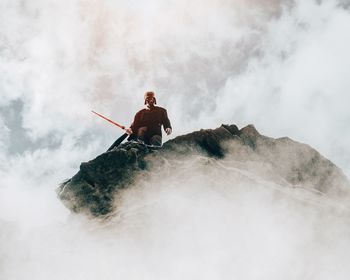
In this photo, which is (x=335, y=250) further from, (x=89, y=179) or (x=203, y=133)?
(x=89, y=179)

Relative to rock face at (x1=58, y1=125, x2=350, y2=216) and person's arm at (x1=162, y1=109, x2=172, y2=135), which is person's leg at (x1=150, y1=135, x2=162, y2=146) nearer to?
rock face at (x1=58, y1=125, x2=350, y2=216)

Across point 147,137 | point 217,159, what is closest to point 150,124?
point 147,137

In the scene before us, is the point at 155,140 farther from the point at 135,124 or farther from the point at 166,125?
the point at 135,124

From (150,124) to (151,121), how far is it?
123mm

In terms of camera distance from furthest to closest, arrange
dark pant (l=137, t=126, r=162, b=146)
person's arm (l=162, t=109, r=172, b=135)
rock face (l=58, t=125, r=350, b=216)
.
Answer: person's arm (l=162, t=109, r=172, b=135) < dark pant (l=137, t=126, r=162, b=146) < rock face (l=58, t=125, r=350, b=216)

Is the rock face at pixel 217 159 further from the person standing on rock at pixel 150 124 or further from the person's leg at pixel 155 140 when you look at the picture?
the person standing on rock at pixel 150 124

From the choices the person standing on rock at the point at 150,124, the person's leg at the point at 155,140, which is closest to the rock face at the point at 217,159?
the person's leg at the point at 155,140

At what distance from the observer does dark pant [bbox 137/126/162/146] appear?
16453 mm

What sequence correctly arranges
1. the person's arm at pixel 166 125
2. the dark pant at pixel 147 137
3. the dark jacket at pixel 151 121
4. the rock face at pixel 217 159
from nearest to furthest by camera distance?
the rock face at pixel 217 159
the dark pant at pixel 147 137
the dark jacket at pixel 151 121
the person's arm at pixel 166 125

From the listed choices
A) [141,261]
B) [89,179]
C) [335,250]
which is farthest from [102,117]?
[335,250]

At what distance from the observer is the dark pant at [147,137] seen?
54.0 ft

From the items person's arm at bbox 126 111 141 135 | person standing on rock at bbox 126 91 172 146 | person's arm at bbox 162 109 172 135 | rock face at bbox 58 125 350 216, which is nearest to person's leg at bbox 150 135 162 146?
person standing on rock at bbox 126 91 172 146

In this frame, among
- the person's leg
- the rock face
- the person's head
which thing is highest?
the person's head

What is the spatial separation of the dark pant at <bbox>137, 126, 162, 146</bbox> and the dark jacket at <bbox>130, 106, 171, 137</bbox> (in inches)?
Answer: 3.8
